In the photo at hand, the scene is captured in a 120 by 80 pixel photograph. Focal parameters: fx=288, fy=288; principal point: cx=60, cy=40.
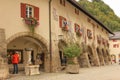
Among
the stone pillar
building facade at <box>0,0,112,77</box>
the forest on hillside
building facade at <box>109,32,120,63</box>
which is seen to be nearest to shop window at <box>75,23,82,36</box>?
building facade at <box>0,0,112,77</box>

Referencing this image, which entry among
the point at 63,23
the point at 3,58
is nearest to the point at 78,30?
the point at 63,23

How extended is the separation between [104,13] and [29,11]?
68.9 metres

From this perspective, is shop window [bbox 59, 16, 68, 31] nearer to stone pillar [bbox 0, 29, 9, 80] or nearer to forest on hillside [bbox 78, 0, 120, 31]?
stone pillar [bbox 0, 29, 9, 80]

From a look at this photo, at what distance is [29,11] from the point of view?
2194 centimetres

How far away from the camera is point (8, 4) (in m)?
19.8

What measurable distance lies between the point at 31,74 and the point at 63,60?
9.66 m

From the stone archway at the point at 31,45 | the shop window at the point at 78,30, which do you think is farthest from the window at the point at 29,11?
the shop window at the point at 78,30

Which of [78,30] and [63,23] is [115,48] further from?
[63,23]

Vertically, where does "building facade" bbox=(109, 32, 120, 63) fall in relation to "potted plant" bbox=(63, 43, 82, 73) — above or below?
above

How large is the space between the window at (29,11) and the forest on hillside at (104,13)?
2306 inches

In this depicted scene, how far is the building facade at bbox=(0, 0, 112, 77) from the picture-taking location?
64.8ft

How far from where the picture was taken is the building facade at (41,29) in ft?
64.8

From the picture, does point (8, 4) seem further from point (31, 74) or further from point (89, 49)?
point (89, 49)

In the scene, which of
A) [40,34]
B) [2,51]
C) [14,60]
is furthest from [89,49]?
[2,51]
